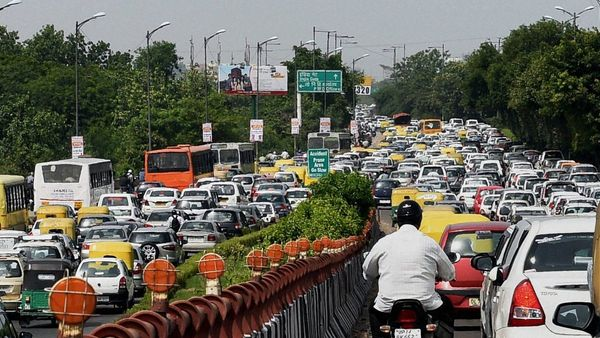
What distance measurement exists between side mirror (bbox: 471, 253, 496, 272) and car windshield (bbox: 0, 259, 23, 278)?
54.7 feet

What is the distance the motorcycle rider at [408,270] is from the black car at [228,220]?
119ft

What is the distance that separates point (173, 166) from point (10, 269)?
145 feet

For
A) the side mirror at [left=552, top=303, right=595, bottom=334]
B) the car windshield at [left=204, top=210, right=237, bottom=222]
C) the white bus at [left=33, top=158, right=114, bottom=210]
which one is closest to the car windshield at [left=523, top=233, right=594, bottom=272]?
the side mirror at [left=552, top=303, right=595, bottom=334]

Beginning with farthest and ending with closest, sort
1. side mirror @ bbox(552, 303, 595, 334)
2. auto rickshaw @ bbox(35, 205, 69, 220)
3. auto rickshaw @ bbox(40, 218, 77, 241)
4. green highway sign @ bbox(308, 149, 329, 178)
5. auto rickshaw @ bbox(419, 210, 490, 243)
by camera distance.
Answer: auto rickshaw @ bbox(35, 205, 69, 220) → green highway sign @ bbox(308, 149, 329, 178) → auto rickshaw @ bbox(40, 218, 77, 241) → auto rickshaw @ bbox(419, 210, 490, 243) → side mirror @ bbox(552, 303, 595, 334)

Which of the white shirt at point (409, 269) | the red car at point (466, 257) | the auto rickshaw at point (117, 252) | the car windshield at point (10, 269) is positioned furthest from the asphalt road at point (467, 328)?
the auto rickshaw at point (117, 252)

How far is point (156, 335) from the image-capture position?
6.39 metres

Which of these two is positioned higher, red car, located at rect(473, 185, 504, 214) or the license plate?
the license plate

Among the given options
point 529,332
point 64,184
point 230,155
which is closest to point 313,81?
point 230,155

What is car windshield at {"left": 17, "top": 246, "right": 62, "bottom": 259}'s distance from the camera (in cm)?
3369

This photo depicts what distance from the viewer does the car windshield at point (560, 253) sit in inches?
482

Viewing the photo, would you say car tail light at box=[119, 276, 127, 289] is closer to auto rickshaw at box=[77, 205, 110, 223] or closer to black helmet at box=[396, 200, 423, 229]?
auto rickshaw at box=[77, 205, 110, 223]

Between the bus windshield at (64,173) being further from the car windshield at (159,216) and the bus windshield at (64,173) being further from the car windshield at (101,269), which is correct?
the car windshield at (101,269)

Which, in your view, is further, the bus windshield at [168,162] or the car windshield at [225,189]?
the bus windshield at [168,162]

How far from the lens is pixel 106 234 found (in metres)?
40.7
